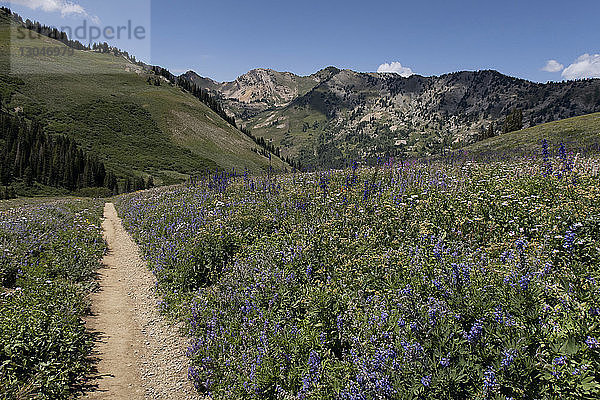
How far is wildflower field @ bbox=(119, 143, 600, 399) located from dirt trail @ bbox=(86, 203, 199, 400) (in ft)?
1.72

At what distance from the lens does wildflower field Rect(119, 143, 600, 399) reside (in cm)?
370

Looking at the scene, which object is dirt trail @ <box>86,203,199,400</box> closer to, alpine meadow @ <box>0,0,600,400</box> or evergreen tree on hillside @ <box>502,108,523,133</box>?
alpine meadow @ <box>0,0,600,400</box>

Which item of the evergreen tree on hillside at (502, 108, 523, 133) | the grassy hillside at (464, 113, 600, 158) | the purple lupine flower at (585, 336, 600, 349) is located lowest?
the purple lupine flower at (585, 336, 600, 349)

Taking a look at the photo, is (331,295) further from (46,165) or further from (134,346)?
(46,165)

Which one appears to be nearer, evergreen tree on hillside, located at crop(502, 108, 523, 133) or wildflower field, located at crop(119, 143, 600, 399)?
wildflower field, located at crop(119, 143, 600, 399)

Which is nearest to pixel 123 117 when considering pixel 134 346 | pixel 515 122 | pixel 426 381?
pixel 515 122

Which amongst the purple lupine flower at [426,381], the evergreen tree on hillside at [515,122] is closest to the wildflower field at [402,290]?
the purple lupine flower at [426,381]

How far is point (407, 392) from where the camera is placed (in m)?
3.80

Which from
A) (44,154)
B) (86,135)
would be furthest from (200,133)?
(44,154)

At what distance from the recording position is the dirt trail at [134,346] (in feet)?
19.7

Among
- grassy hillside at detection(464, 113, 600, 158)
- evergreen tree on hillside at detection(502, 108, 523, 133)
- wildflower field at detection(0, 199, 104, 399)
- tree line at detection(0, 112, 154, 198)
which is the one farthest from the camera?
evergreen tree on hillside at detection(502, 108, 523, 133)

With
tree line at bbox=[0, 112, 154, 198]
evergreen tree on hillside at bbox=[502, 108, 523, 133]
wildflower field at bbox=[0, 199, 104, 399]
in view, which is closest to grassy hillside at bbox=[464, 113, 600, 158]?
wildflower field at bbox=[0, 199, 104, 399]

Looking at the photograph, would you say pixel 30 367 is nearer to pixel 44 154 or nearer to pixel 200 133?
pixel 44 154

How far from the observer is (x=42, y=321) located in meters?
6.38
